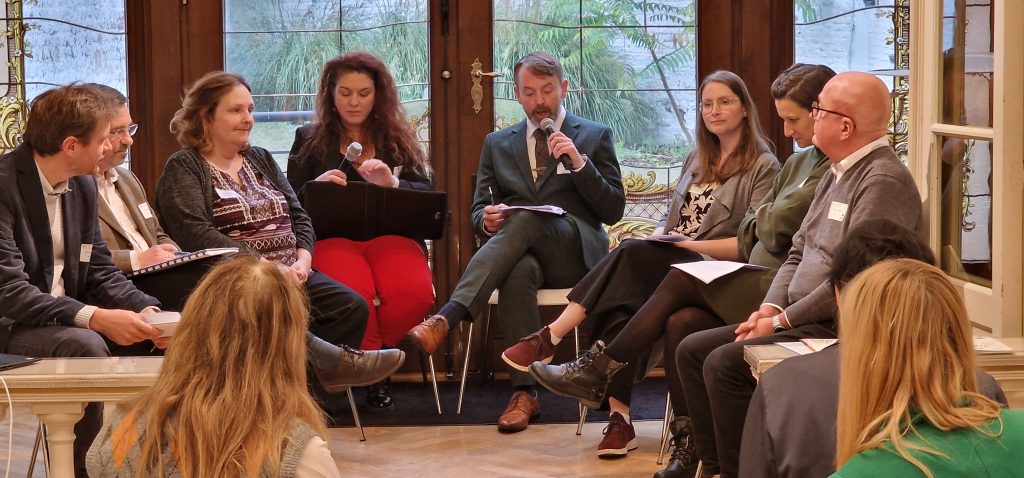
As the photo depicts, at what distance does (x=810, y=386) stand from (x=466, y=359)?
2903 mm

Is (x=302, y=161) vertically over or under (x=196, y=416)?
over

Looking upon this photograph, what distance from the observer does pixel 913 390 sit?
174cm

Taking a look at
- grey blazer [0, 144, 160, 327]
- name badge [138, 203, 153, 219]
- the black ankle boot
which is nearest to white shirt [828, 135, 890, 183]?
grey blazer [0, 144, 160, 327]

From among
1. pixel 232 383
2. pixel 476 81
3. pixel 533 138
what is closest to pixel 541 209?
pixel 533 138

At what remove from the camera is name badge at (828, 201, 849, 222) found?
11.0 feet

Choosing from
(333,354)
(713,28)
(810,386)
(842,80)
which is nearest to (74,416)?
(333,354)

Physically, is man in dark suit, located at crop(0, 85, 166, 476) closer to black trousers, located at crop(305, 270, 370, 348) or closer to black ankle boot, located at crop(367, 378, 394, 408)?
black trousers, located at crop(305, 270, 370, 348)

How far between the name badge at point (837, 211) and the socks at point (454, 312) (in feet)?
5.62

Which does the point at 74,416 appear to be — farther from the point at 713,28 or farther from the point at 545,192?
the point at 713,28

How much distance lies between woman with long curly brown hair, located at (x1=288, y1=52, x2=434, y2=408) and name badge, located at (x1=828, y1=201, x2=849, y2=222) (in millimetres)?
1872

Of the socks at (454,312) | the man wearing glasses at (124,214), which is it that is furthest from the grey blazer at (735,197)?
the man wearing glasses at (124,214)

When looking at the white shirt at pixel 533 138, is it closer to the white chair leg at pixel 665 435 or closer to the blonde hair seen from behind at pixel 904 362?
the white chair leg at pixel 665 435

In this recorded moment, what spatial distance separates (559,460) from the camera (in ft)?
13.6

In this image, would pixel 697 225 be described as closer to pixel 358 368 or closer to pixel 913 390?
pixel 358 368
